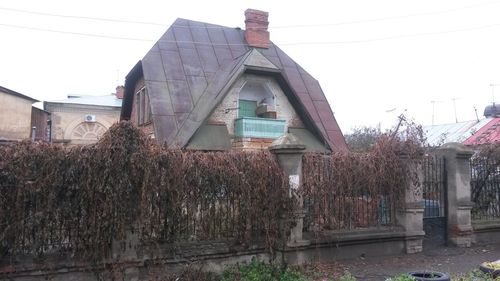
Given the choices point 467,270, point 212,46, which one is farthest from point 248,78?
point 467,270

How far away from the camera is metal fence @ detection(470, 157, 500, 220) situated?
35.5 feet

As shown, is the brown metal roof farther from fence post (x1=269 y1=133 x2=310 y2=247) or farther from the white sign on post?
the white sign on post

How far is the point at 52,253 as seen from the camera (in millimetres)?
6160

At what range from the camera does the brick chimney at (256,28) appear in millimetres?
22016

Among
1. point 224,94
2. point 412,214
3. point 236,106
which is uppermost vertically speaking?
point 224,94

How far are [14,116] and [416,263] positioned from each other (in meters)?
28.3

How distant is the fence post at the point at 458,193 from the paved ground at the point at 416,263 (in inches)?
13.7

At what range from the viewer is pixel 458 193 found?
10211mm

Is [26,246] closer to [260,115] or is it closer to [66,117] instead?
[260,115]

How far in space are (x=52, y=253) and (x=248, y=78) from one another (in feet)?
45.2

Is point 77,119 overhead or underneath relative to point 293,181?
overhead

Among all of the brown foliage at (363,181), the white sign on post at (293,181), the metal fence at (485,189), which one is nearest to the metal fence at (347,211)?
the brown foliage at (363,181)

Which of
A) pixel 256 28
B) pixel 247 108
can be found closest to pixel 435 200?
pixel 247 108

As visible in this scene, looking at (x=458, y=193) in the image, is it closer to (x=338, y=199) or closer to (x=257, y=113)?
(x=338, y=199)
